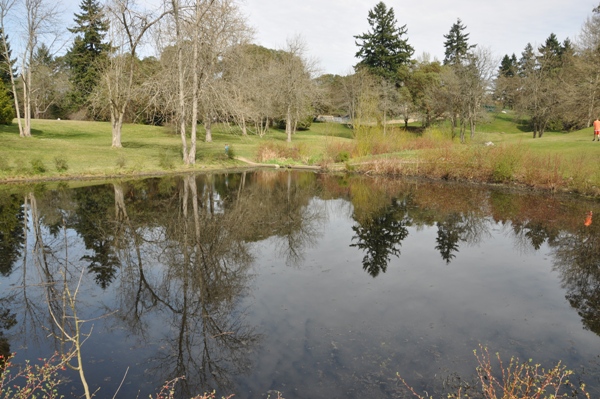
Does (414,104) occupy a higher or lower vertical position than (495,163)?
higher

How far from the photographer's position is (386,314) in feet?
24.0

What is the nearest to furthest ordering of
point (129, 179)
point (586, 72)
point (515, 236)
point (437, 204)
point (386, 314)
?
1. point (386, 314)
2. point (515, 236)
3. point (437, 204)
4. point (129, 179)
5. point (586, 72)

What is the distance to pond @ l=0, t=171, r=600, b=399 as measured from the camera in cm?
565

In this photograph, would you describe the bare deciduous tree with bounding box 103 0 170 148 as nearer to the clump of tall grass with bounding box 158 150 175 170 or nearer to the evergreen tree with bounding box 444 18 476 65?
the clump of tall grass with bounding box 158 150 175 170

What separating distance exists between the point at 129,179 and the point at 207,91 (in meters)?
6.74

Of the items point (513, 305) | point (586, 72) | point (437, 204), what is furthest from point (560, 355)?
point (586, 72)

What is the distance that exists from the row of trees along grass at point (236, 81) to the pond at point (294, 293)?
12024mm

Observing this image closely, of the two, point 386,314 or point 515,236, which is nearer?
point 386,314

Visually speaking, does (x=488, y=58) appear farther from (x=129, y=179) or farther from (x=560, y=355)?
(x=560, y=355)

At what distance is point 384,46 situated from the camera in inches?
2350

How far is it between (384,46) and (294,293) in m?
58.1

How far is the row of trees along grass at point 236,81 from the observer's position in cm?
2441

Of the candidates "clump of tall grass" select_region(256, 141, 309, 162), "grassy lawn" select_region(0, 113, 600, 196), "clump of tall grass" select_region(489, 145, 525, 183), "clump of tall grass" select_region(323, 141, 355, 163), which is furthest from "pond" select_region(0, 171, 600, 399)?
"clump of tall grass" select_region(256, 141, 309, 162)

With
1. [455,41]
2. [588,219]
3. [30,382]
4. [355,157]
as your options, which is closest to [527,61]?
[455,41]
